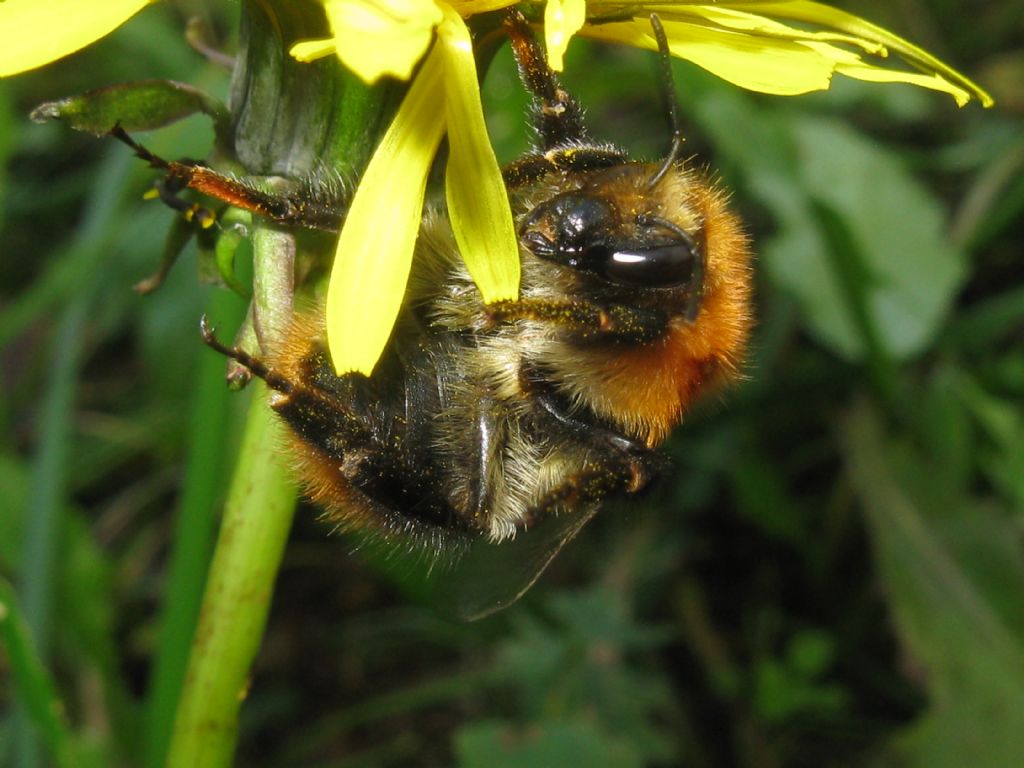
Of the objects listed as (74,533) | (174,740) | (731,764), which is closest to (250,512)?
(174,740)

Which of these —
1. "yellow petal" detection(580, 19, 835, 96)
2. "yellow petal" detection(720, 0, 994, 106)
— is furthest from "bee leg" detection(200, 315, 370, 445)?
"yellow petal" detection(720, 0, 994, 106)

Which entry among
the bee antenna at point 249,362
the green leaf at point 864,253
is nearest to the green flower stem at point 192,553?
the bee antenna at point 249,362

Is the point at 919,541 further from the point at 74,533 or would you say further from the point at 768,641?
the point at 74,533

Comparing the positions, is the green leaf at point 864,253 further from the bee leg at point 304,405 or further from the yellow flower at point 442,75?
the bee leg at point 304,405

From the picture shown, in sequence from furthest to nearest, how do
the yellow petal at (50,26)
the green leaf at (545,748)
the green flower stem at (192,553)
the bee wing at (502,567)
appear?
1. the green leaf at (545,748)
2. the green flower stem at (192,553)
3. the bee wing at (502,567)
4. the yellow petal at (50,26)

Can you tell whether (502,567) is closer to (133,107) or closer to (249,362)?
(249,362)

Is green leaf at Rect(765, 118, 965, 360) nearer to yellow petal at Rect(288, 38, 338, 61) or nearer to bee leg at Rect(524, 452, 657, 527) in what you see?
bee leg at Rect(524, 452, 657, 527)

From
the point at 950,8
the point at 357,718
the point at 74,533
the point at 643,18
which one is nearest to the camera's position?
the point at 643,18
